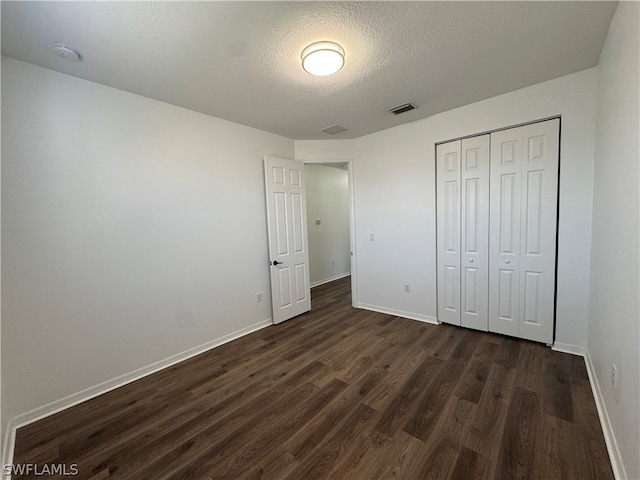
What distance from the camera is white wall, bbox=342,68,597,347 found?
7.55 feet

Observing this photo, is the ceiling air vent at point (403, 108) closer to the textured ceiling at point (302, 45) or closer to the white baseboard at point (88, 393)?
the textured ceiling at point (302, 45)

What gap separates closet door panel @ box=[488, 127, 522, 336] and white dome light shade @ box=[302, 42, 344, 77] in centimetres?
198

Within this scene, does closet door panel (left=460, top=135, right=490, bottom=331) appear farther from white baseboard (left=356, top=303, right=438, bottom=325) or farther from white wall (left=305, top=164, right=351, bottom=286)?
white wall (left=305, top=164, right=351, bottom=286)

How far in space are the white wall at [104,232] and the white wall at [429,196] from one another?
6.24ft

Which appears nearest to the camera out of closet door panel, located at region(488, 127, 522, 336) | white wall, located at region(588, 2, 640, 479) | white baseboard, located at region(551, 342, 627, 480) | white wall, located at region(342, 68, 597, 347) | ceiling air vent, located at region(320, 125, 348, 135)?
white wall, located at region(588, 2, 640, 479)

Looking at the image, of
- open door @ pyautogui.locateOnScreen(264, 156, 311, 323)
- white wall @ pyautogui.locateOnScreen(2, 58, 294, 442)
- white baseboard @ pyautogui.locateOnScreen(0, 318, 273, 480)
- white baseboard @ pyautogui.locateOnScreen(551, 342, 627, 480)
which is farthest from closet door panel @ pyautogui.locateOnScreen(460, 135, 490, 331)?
white baseboard @ pyautogui.locateOnScreen(0, 318, 273, 480)

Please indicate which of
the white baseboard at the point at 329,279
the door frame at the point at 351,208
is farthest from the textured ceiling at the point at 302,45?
the white baseboard at the point at 329,279

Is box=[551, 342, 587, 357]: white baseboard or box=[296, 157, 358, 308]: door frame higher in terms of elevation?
box=[296, 157, 358, 308]: door frame

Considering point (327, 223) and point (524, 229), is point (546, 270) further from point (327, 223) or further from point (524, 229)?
point (327, 223)

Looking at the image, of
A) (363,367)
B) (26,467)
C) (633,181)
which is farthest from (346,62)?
(26,467)

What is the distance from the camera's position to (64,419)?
1.90 metres

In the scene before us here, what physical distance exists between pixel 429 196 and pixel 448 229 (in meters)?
0.47

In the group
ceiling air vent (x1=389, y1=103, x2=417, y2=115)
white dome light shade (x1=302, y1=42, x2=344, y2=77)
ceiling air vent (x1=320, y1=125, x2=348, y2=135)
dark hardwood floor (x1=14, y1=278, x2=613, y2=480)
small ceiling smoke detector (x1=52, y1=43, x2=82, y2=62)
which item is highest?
ceiling air vent (x1=320, y1=125, x2=348, y2=135)

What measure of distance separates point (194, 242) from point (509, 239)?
11.1 ft
